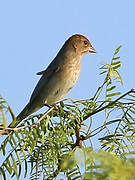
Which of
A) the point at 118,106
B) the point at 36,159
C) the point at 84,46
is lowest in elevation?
the point at 36,159

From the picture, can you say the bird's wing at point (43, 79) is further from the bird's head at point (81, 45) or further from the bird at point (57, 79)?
the bird's head at point (81, 45)

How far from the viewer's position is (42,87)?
7.58 meters

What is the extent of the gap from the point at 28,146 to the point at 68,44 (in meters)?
6.09

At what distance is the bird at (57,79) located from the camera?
7.20 meters

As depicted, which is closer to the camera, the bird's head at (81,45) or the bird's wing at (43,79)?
the bird's wing at (43,79)

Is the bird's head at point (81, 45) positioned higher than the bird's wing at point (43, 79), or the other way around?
the bird's head at point (81, 45)

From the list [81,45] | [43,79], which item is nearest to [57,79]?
[43,79]

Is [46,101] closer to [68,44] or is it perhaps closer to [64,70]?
[64,70]

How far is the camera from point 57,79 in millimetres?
7359

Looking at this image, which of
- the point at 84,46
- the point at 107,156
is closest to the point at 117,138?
the point at 107,156

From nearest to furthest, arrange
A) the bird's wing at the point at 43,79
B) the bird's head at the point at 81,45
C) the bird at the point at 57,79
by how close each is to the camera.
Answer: the bird at the point at 57,79 → the bird's wing at the point at 43,79 → the bird's head at the point at 81,45

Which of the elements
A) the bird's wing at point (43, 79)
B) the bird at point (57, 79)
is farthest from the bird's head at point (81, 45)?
the bird's wing at point (43, 79)

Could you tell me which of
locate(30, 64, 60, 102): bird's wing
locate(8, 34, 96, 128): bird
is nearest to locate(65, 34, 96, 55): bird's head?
locate(8, 34, 96, 128): bird

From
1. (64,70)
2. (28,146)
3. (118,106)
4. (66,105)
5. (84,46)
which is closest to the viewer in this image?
(28,146)
